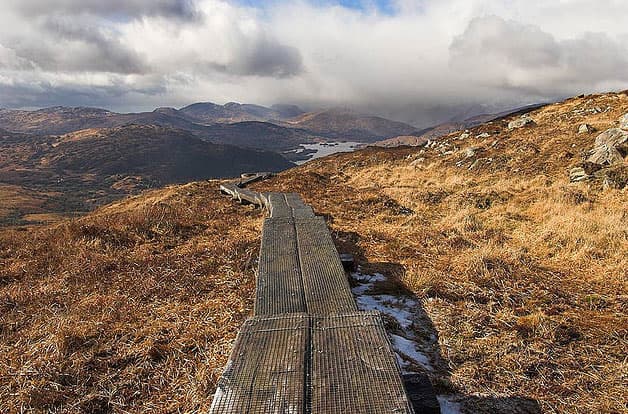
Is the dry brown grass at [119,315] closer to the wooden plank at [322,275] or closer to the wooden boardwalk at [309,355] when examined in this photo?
the wooden boardwalk at [309,355]

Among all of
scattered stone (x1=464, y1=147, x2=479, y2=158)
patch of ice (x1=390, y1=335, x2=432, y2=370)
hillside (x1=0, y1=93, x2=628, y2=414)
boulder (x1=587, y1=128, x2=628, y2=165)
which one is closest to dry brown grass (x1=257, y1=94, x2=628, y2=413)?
hillside (x1=0, y1=93, x2=628, y2=414)

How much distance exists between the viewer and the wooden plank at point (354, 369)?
2705mm

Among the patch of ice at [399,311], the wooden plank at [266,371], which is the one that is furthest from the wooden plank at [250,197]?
the wooden plank at [266,371]

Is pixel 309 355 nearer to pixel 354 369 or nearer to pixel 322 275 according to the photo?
pixel 354 369

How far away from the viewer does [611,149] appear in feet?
48.5

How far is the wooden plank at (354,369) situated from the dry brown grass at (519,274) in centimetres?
153

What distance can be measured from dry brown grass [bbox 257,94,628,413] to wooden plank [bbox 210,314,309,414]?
216 cm

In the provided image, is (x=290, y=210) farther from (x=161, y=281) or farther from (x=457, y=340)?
(x=457, y=340)

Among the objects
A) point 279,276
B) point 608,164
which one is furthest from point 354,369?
point 608,164

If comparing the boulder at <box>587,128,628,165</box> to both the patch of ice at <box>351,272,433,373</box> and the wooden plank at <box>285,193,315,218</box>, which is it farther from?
the patch of ice at <box>351,272,433,373</box>

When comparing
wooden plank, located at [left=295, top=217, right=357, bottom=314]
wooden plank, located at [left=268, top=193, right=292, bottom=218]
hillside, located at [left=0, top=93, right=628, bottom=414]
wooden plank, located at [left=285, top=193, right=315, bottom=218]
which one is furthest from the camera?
wooden plank, located at [left=268, top=193, right=292, bottom=218]

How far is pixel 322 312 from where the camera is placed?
168 inches

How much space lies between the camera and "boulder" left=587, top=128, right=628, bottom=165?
14.4 metres

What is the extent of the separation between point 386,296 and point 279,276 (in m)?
2.42
